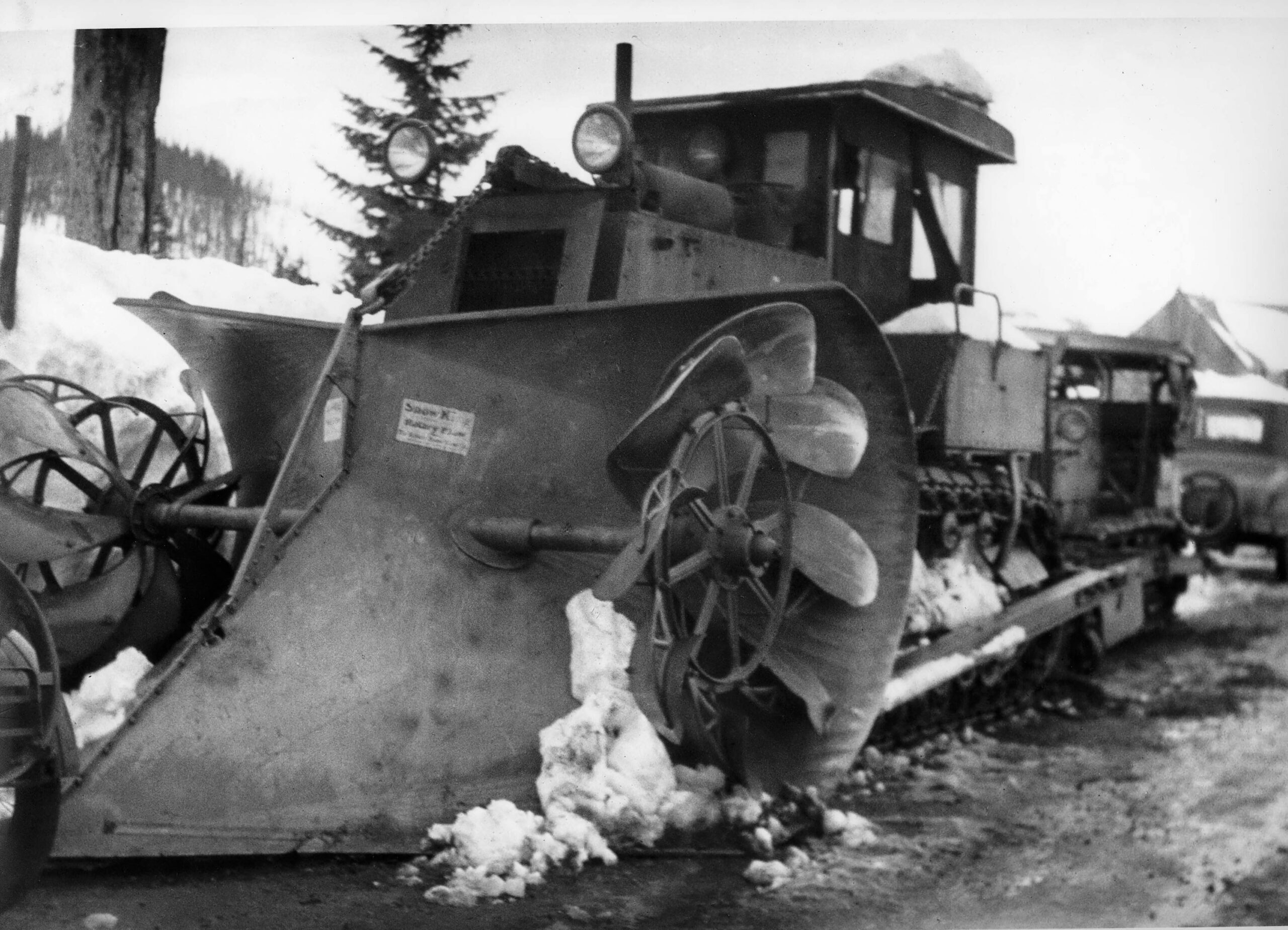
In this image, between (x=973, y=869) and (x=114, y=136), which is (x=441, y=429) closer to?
(x=114, y=136)

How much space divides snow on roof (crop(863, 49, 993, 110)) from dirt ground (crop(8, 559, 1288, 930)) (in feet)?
7.51

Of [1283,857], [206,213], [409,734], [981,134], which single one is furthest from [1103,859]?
[206,213]

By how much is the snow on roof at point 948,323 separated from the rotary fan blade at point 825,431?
1.52 meters

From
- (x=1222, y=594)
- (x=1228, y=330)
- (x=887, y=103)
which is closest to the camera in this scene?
(x=1228, y=330)

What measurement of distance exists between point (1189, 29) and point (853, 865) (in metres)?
2.68

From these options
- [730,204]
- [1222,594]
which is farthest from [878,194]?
[1222,594]

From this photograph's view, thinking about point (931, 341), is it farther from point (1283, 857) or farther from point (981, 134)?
point (1283, 857)

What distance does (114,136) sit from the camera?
4.52 m

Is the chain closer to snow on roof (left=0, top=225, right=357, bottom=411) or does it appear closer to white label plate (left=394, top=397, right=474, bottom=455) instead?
white label plate (left=394, top=397, right=474, bottom=455)

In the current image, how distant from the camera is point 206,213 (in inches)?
176

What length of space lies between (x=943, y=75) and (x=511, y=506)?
1969 millimetres

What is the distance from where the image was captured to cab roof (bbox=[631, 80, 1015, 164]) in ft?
15.1

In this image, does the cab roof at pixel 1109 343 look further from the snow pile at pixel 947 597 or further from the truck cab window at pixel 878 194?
the snow pile at pixel 947 597

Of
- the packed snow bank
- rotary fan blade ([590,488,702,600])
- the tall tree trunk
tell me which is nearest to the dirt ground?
the packed snow bank
